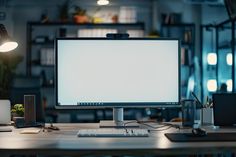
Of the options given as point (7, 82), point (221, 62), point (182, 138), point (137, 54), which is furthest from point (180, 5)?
point (182, 138)

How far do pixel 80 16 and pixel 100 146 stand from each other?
5.59 m

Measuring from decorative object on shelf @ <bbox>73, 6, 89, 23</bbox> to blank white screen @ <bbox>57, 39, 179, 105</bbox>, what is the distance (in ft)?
15.8

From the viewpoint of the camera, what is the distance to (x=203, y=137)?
1856 mm

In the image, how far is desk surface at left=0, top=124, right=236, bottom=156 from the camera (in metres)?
1.57

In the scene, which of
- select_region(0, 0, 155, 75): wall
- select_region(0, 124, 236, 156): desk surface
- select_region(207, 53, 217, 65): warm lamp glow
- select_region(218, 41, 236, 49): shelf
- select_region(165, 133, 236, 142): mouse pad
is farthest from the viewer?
select_region(0, 0, 155, 75): wall

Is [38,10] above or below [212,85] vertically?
above

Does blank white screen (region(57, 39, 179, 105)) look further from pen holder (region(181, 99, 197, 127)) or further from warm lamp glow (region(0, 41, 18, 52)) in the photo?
warm lamp glow (region(0, 41, 18, 52))

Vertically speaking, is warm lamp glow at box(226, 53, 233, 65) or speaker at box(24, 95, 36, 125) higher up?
warm lamp glow at box(226, 53, 233, 65)

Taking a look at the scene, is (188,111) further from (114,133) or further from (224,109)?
(114,133)

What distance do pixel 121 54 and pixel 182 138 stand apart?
67 centimetres

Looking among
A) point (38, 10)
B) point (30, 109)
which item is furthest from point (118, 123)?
point (38, 10)

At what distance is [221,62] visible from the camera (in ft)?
23.7

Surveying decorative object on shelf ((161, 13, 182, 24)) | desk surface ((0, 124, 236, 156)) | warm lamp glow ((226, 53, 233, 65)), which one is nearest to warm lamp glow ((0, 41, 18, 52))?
desk surface ((0, 124, 236, 156))

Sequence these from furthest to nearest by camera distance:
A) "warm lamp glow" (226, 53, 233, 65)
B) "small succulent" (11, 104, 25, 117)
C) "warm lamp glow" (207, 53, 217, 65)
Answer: "warm lamp glow" (207, 53, 217, 65) → "warm lamp glow" (226, 53, 233, 65) → "small succulent" (11, 104, 25, 117)
